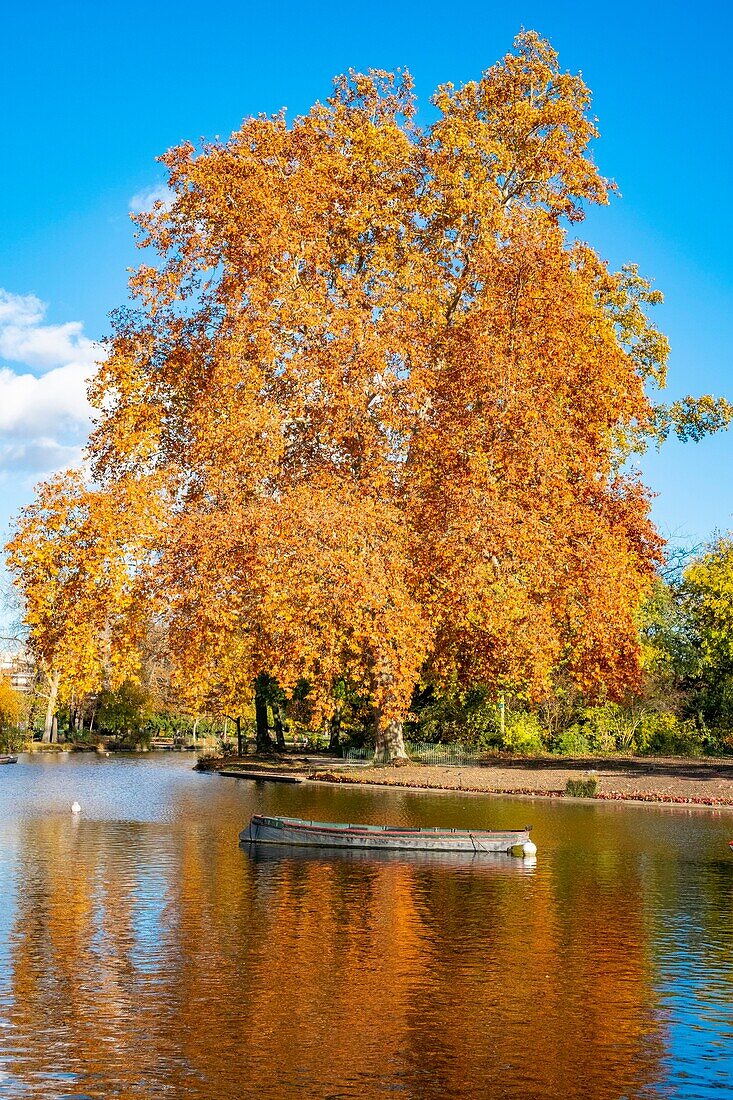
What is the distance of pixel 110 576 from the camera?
1502 inches

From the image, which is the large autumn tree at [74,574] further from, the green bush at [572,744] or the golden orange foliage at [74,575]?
the green bush at [572,744]

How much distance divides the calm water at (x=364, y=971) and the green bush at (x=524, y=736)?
951 inches

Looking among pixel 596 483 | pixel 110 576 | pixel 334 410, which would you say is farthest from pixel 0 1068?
pixel 596 483

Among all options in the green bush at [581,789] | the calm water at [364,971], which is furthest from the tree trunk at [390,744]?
the calm water at [364,971]

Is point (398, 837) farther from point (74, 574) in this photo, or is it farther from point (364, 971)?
point (74, 574)

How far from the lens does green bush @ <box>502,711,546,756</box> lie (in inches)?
2071

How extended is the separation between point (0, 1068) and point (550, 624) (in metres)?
29.9

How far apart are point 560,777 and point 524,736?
1186cm

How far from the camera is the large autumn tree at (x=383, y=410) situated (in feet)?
124

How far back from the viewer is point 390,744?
4716 centimetres

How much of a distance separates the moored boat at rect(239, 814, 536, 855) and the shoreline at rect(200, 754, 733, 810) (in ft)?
36.9

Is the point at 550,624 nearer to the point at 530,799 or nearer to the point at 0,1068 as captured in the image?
the point at 530,799

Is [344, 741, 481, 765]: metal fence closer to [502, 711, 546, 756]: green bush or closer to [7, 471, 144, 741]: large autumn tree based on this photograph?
[502, 711, 546, 756]: green bush

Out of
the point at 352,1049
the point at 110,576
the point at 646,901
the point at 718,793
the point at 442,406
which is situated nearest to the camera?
the point at 352,1049
